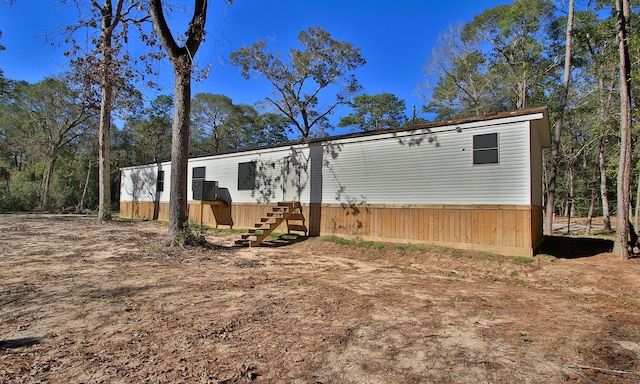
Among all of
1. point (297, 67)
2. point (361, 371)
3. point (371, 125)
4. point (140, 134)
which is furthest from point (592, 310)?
point (140, 134)

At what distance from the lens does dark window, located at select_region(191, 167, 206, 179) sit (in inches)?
575

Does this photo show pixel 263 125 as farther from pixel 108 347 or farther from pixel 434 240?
pixel 108 347

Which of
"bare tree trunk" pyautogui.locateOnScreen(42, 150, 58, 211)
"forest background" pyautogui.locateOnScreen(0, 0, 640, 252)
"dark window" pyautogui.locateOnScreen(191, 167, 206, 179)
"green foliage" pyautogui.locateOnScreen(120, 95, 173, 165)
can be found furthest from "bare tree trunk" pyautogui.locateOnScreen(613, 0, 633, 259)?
"bare tree trunk" pyautogui.locateOnScreen(42, 150, 58, 211)

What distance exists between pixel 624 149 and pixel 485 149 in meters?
3.20

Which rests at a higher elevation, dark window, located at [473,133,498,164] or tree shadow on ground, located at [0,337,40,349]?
dark window, located at [473,133,498,164]

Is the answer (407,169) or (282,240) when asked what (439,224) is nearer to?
(407,169)

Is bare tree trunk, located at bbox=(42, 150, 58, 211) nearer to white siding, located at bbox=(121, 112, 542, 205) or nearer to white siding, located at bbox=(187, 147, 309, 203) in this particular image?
white siding, located at bbox=(187, 147, 309, 203)

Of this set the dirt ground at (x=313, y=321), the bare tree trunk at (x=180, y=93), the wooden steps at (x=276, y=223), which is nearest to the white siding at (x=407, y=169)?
the wooden steps at (x=276, y=223)

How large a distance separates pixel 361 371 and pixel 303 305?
172cm

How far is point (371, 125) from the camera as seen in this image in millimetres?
28594

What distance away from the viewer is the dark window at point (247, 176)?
41.9ft

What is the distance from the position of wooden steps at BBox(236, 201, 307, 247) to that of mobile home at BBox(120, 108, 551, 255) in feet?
1.00

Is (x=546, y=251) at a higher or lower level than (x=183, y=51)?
lower

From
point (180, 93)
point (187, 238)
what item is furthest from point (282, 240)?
point (180, 93)
